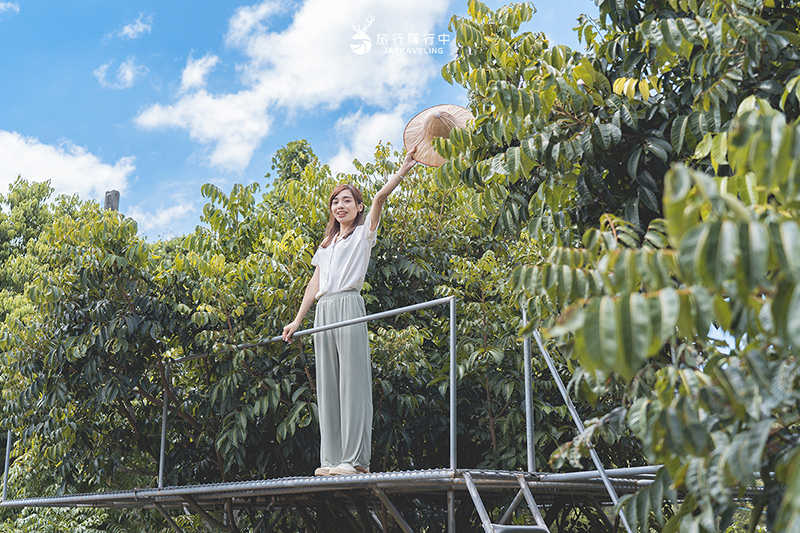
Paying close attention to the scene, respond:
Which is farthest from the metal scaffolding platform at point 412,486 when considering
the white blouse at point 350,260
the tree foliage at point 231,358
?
the white blouse at point 350,260

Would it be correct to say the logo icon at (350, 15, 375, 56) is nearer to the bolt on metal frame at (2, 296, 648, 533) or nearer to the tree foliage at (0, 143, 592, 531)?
the tree foliage at (0, 143, 592, 531)

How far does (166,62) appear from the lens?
160 ft

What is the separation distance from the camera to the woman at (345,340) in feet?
14.9

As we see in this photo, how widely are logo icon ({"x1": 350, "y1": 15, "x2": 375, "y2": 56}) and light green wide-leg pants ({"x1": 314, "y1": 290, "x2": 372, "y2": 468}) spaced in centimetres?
364

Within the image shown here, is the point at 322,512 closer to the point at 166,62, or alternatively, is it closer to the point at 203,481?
the point at 203,481

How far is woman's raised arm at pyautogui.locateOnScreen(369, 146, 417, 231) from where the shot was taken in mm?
4507

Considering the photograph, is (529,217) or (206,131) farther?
(206,131)

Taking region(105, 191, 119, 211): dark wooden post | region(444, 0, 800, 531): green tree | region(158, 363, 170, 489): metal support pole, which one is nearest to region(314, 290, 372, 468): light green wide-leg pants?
region(444, 0, 800, 531): green tree

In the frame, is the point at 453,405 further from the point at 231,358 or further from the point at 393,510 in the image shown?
the point at 231,358

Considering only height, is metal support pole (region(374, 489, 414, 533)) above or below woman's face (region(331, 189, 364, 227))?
below

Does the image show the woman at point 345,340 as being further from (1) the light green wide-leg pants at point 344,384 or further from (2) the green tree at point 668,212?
(2) the green tree at point 668,212

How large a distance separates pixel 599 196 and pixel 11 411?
216 inches

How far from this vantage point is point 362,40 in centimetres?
767

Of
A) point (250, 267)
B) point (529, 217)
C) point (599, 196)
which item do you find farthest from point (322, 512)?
point (599, 196)
